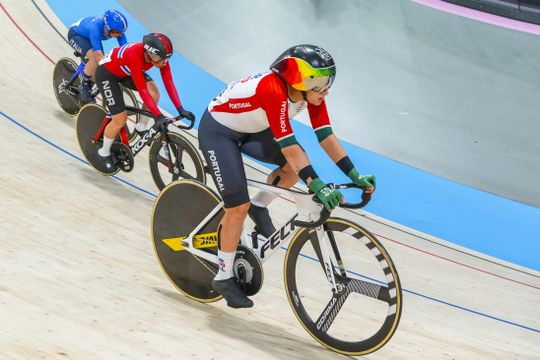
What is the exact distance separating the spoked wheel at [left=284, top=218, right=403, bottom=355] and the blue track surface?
195 centimetres

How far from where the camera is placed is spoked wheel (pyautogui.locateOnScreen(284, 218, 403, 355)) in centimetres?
316

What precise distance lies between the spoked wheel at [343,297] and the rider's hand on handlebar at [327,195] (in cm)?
20

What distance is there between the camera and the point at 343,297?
11.0 ft

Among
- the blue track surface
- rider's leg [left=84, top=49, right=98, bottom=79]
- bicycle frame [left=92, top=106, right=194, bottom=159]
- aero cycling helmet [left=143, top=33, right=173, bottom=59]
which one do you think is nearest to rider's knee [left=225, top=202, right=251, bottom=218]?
bicycle frame [left=92, top=106, right=194, bottom=159]

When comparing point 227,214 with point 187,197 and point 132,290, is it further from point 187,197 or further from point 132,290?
point 132,290

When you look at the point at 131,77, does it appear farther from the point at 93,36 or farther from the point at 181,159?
the point at 93,36

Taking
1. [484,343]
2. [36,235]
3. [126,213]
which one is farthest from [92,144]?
[484,343]

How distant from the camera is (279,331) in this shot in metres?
3.66

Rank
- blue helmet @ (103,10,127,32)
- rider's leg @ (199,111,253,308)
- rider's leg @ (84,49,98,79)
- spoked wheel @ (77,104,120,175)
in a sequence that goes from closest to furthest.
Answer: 1. rider's leg @ (199,111,253,308)
2. spoked wheel @ (77,104,120,175)
3. blue helmet @ (103,10,127,32)
4. rider's leg @ (84,49,98,79)

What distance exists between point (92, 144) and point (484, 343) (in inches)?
127

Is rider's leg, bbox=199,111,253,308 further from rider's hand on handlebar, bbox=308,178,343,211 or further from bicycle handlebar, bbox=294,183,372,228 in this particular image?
rider's hand on handlebar, bbox=308,178,343,211

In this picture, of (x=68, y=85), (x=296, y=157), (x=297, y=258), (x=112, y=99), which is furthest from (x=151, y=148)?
(x=296, y=157)

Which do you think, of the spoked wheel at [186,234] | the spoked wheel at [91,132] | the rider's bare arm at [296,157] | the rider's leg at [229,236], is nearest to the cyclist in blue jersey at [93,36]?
the spoked wheel at [91,132]

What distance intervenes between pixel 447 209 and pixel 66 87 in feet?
11.2
